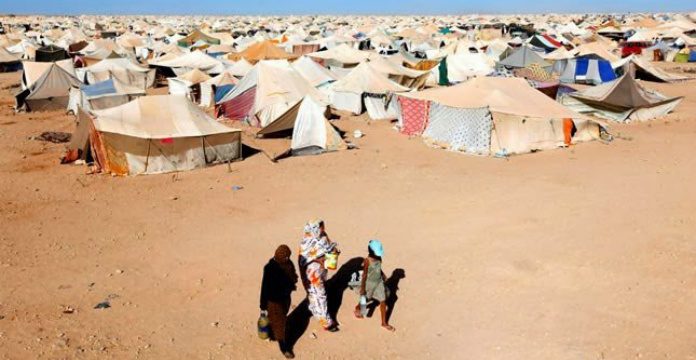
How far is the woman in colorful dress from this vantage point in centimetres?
718

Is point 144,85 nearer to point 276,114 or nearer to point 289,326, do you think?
point 276,114

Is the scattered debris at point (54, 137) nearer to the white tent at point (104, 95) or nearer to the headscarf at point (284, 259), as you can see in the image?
the white tent at point (104, 95)

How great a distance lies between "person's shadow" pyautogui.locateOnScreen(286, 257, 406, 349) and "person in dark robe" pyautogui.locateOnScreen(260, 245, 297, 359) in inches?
21.0

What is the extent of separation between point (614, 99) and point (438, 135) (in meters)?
8.69

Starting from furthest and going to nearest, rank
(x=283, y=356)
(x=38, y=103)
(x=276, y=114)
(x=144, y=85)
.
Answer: (x=144, y=85) → (x=38, y=103) → (x=276, y=114) → (x=283, y=356)

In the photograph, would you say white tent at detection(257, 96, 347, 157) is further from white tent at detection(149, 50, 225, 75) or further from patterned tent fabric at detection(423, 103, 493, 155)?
white tent at detection(149, 50, 225, 75)

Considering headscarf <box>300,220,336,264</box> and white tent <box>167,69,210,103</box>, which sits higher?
headscarf <box>300,220,336,264</box>

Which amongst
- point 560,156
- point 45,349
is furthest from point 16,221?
point 560,156

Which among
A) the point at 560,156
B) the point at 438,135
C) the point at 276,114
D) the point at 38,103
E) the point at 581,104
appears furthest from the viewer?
the point at 38,103

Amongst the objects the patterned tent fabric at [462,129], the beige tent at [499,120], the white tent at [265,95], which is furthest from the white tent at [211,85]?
the patterned tent fabric at [462,129]

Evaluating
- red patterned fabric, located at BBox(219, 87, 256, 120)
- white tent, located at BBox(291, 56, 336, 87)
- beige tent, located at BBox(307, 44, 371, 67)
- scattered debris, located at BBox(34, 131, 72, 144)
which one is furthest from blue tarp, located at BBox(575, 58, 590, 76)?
scattered debris, located at BBox(34, 131, 72, 144)

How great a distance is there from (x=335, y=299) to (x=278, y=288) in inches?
79.8

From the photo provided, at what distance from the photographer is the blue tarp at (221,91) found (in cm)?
2338

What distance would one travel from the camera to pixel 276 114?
2080cm
